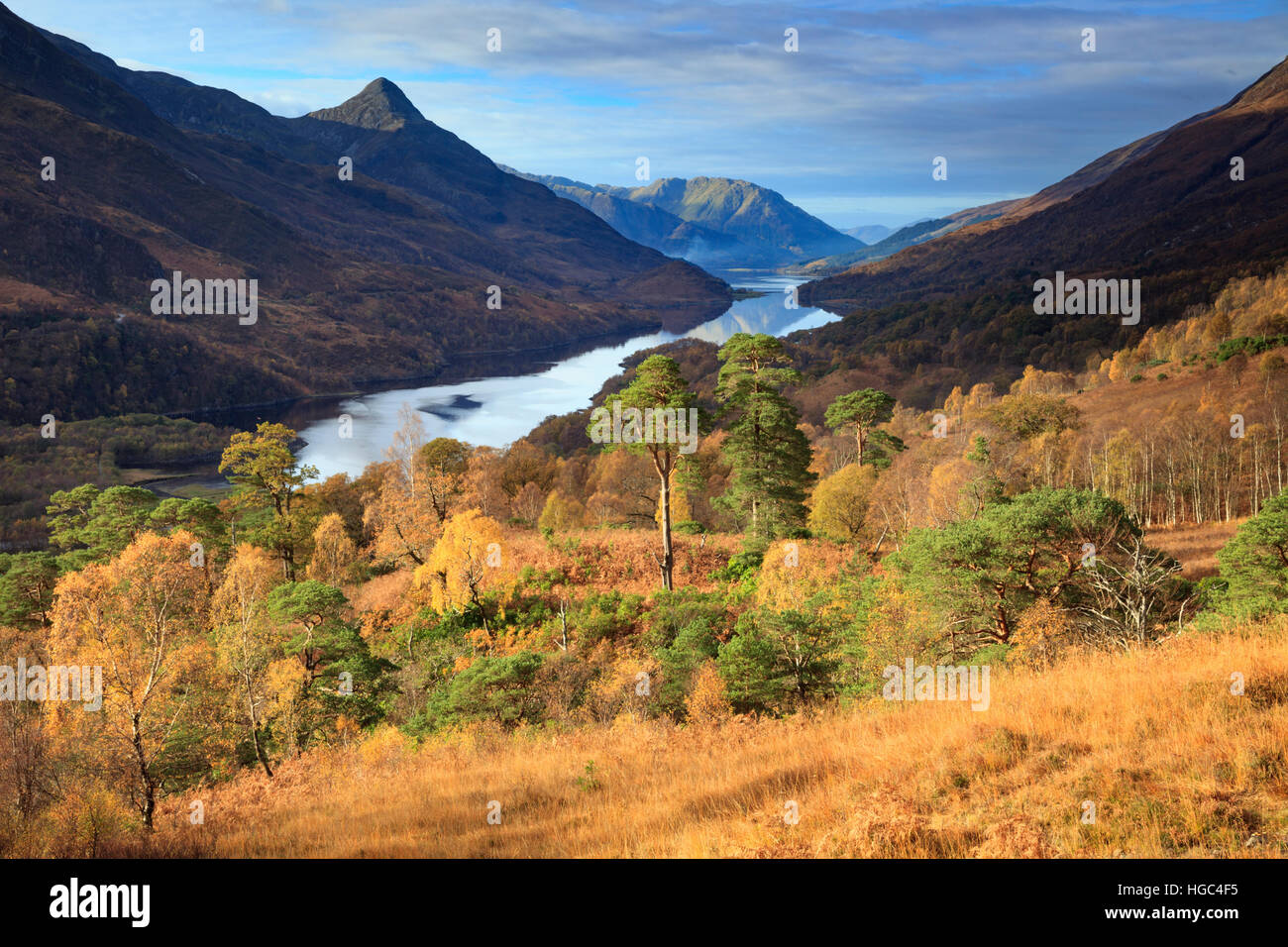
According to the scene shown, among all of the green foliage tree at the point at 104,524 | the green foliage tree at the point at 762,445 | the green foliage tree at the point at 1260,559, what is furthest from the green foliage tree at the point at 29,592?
the green foliage tree at the point at 1260,559

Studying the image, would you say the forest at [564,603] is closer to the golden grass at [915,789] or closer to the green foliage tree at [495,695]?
the green foliage tree at [495,695]

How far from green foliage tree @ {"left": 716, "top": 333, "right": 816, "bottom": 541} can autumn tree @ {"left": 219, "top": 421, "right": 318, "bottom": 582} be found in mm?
27802

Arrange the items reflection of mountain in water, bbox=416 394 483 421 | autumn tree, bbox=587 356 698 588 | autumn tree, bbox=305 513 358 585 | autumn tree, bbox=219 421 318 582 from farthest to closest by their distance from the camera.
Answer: reflection of mountain in water, bbox=416 394 483 421 → autumn tree, bbox=219 421 318 582 → autumn tree, bbox=305 513 358 585 → autumn tree, bbox=587 356 698 588

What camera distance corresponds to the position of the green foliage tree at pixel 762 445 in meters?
31.8

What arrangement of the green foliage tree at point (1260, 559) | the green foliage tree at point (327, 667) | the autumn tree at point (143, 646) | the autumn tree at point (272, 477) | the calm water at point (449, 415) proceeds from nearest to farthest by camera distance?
the autumn tree at point (143, 646) < the green foliage tree at point (1260, 559) < the green foliage tree at point (327, 667) < the autumn tree at point (272, 477) < the calm water at point (449, 415)

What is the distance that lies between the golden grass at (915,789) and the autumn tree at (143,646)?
8127 millimetres

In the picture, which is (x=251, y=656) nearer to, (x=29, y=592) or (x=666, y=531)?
(x=666, y=531)

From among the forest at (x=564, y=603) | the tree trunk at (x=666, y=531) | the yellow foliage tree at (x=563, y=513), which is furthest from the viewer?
the yellow foliage tree at (x=563, y=513)

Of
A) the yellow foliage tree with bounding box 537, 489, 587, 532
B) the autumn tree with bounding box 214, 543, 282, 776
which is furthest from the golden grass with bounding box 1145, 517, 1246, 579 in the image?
the yellow foliage tree with bounding box 537, 489, 587, 532

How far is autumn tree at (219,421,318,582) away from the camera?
4631 cm

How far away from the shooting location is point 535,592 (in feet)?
101

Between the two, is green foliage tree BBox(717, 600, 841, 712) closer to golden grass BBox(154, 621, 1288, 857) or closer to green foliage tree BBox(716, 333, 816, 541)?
golden grass BBox(154, 621, 1288, 857)
